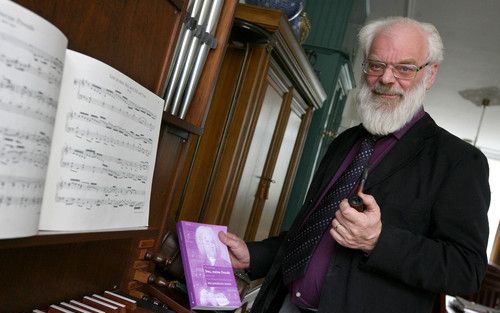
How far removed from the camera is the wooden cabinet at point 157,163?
915 millimetres

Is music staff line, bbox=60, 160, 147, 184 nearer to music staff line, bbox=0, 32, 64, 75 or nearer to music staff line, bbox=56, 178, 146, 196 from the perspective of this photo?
music staff line, bbox=56, 178, 146, 196

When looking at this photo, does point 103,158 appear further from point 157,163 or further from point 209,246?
point 209,246

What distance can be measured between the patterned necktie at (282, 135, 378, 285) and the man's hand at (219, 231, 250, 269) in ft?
0.52

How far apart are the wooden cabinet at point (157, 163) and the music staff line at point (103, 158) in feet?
0.50

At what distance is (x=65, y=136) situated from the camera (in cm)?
81

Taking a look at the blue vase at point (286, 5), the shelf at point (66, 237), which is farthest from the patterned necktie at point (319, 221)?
the blue vase at point (286, 5)

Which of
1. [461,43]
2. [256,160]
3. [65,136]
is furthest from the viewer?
[461,43]

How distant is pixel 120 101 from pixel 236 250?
2.80 ft

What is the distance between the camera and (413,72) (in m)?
1.59

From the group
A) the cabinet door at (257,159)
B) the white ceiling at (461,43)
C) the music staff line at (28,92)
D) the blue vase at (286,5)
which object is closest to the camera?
the music staff line at (28,92)

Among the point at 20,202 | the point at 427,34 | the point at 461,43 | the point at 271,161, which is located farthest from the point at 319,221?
the point at 461,43

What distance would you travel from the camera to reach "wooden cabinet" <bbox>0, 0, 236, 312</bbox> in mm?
915

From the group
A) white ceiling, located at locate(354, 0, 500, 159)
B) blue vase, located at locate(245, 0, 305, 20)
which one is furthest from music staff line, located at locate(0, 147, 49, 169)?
white ceiling, located at locate(354, 0, 500, 159)

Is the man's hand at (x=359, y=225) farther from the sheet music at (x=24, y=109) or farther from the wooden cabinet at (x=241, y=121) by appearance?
the wooden cabinet at (x=241, y=121)
